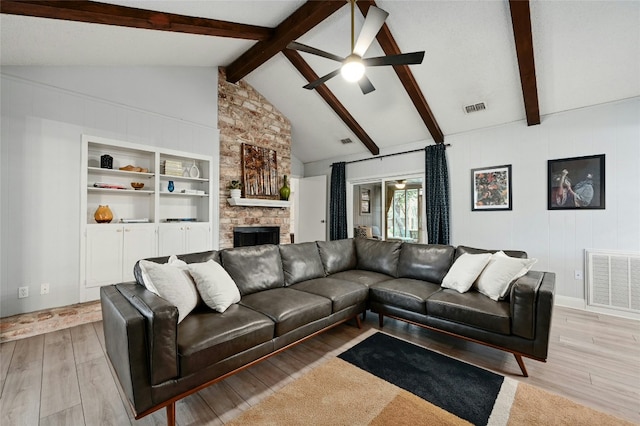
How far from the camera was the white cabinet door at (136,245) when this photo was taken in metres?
3.50

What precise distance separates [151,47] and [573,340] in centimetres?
559

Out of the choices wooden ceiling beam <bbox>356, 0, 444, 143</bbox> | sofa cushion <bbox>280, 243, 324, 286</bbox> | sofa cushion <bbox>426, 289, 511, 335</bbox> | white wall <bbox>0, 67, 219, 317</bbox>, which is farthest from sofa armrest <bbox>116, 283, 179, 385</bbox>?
wooden ceiling beam <bbox>356, 0, 444, 143</bbox>

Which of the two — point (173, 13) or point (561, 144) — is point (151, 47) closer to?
point (173, 13)

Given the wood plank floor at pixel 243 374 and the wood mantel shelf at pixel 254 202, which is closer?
the wood plank floor at pixel 243 374

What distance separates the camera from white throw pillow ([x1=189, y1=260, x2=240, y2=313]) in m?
2.05

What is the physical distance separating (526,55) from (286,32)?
9.24ft

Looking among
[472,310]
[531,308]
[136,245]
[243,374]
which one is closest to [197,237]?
[136,245]

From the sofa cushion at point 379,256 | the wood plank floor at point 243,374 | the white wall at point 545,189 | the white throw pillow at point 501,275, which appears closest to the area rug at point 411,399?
the wood plank floor at point 243,374

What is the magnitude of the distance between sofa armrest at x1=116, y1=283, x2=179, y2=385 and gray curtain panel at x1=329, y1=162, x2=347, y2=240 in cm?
485

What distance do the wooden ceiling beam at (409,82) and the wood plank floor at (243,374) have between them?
3.17 meters

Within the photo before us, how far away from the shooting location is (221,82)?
4746mm

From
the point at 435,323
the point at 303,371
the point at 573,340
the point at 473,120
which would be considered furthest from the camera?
the point at 473,120

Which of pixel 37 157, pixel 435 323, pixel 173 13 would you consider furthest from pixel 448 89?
pixel 37 157

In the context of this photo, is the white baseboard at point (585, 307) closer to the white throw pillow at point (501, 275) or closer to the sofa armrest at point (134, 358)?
the white throw pillow at point (501, 275)
